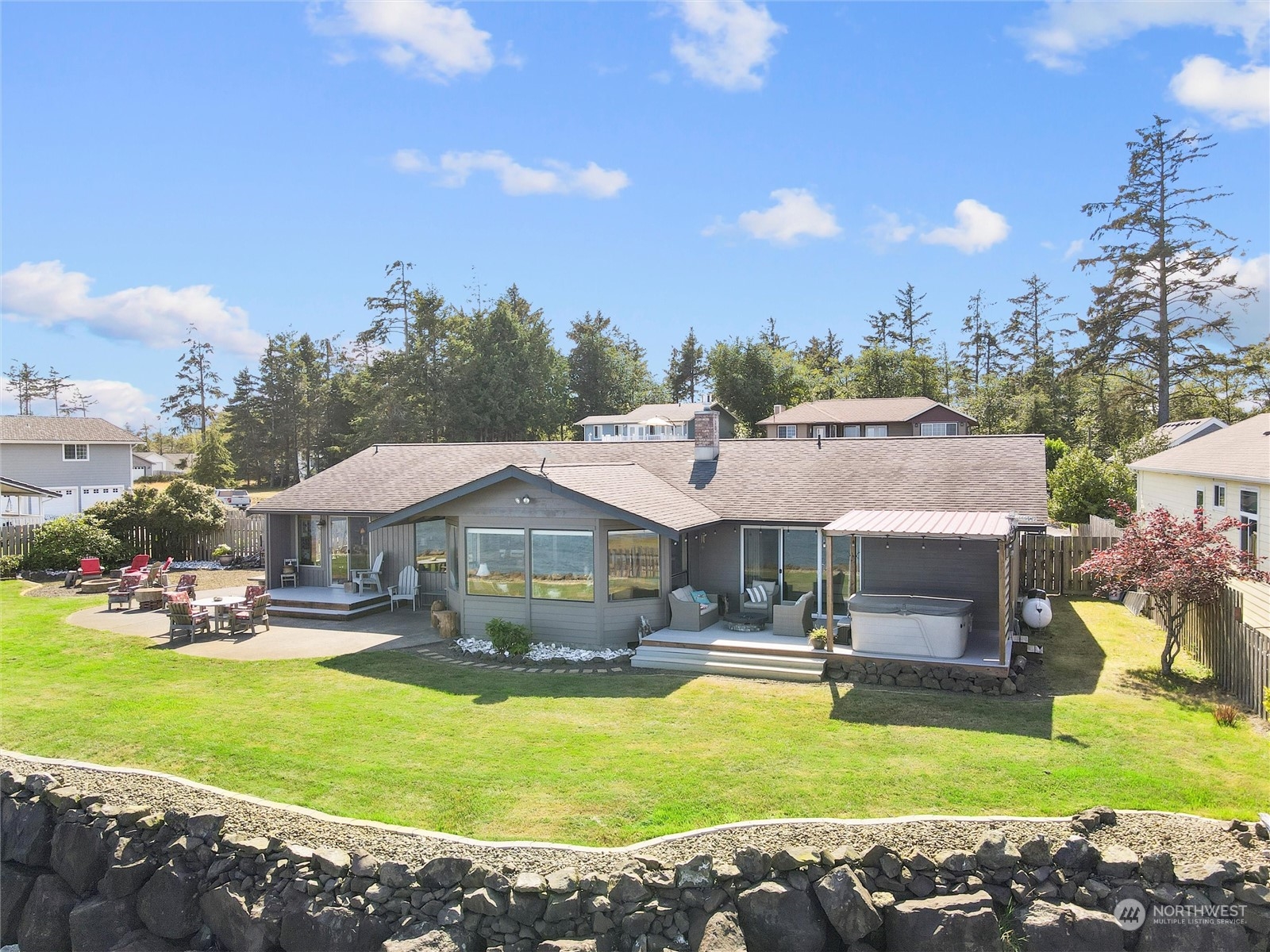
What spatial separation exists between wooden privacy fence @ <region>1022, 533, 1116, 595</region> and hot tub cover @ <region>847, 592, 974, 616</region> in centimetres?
734

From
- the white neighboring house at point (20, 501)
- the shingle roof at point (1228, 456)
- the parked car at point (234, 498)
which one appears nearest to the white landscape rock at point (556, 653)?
the shingle roof at point (1228, 456)

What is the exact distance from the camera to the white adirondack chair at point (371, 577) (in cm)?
1872

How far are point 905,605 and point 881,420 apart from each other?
32671 mm

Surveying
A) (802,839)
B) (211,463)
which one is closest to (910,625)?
(802,839)

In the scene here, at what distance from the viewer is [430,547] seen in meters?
18.7

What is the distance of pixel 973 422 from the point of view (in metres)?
46.8

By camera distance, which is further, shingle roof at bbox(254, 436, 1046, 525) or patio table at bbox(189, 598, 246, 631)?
patio table at bbox(189, 598, 246, 631)

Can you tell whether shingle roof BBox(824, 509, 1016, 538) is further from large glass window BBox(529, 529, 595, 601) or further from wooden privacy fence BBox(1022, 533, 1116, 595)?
wooden privacy fence BBox(1022, 533, 1116, 595)

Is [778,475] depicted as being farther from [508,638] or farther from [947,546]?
[508,638]

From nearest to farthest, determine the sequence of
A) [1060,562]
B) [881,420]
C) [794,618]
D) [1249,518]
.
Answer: [794,618] → [1249,518] → [1060,562] → [881,420]

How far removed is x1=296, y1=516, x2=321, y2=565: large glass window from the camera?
19.8 metres

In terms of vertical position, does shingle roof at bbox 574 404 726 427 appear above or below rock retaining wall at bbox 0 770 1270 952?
above

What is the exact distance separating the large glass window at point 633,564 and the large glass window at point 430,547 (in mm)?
6185

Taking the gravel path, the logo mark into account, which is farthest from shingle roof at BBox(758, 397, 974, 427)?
the logo mark
